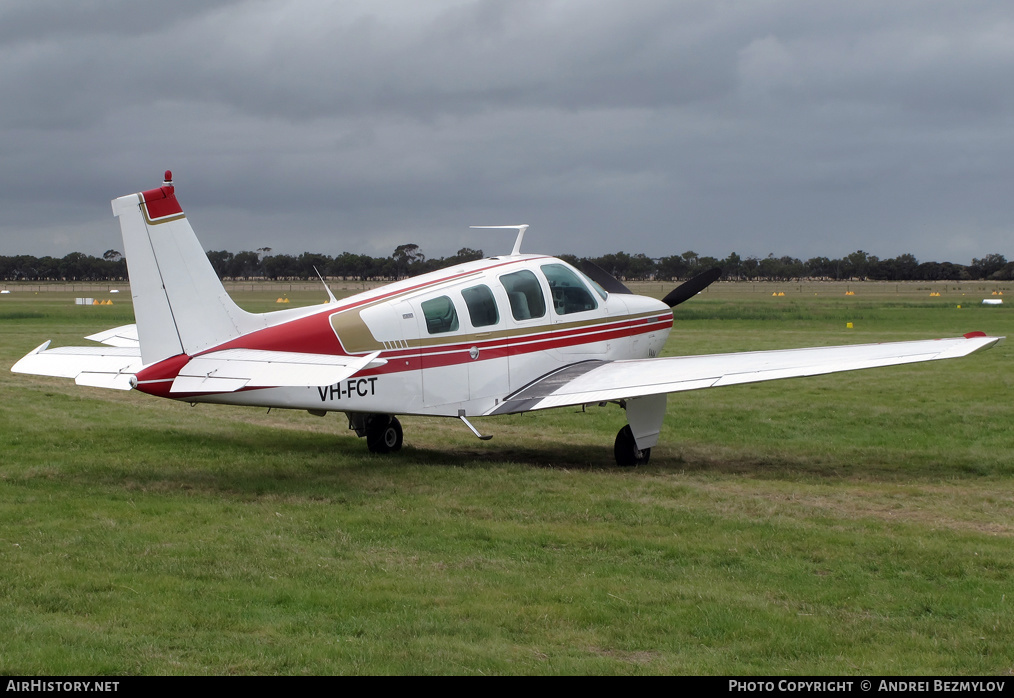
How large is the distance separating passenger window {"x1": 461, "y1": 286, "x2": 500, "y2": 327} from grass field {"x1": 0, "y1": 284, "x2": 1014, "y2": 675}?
1.74 m

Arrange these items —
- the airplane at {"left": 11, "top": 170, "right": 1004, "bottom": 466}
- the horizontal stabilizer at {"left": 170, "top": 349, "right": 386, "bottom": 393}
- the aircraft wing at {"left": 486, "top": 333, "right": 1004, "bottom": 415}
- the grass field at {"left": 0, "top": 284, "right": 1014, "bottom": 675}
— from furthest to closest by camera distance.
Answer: the aircraft wing at {"left": 486, "top": 333, "right": 1004, "bottom": 415} → the airplane at {"left": 11, "top": 170, "right": 1004, "bottom": 466} → the horizontal stabilizer at {"left": 170, "top": 349, "right": 386, "bottom": 393} → the grass field at {"left": 0, "top": 284, "right": 1014, "bottom": 675}

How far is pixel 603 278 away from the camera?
584 inches

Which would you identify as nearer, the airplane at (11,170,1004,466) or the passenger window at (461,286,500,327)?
the airplane at (11,170,1004,466)

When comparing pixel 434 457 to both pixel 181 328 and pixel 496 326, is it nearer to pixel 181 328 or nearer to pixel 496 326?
pixel 496 326

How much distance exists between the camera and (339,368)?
9.07 meters

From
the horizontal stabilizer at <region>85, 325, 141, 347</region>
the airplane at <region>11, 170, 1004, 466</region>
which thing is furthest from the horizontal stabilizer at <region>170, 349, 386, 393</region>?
the horizontal stabilizer at <region>85, 325, 141, 347</region>

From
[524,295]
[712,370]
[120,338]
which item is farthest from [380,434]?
[120,338]

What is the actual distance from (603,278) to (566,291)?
2.23 m

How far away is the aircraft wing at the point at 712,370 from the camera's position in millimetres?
10867

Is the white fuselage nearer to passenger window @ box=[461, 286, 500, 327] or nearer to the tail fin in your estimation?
passenger window @ box=[461, 286, 500, 327]

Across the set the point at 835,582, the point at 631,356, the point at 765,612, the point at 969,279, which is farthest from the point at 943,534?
the point at 969,279

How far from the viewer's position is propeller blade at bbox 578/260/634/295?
14.6 meters

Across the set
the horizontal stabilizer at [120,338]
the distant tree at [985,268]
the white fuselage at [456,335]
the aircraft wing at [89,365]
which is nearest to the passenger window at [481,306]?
the white fuselage at [456,335]
